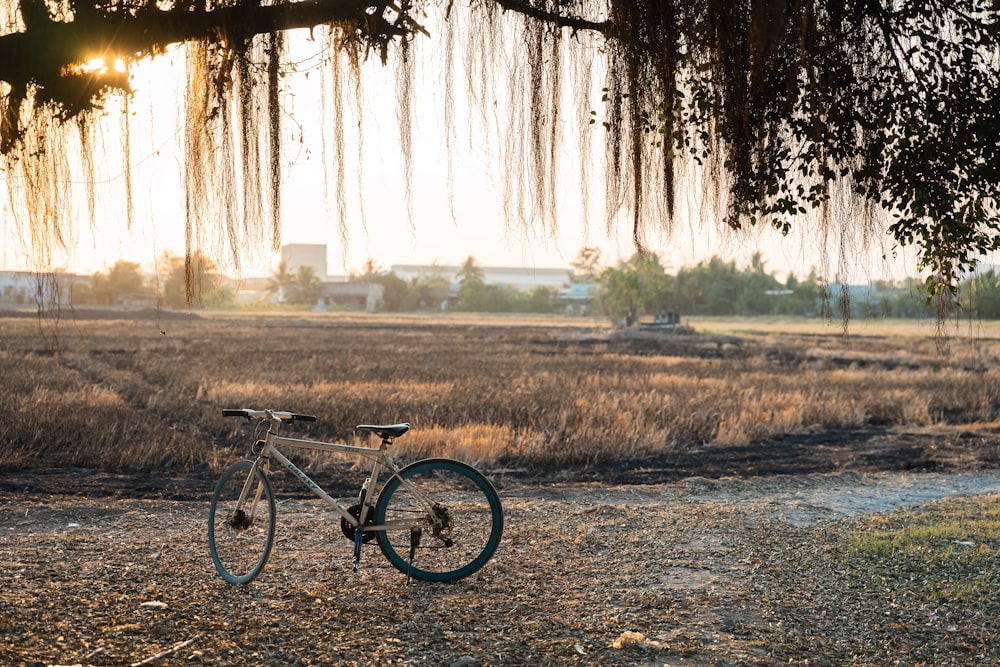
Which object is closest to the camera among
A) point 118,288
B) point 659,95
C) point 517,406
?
point 659,95

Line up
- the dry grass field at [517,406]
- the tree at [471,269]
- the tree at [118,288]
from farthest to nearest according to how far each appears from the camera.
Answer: the tree at [471,269], the tree at [118,288], the dry grass field at [517,406]

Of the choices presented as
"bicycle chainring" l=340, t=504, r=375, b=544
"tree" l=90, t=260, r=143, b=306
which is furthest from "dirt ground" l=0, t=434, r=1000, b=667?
"tree" l=90, t=260, r=143, b=306

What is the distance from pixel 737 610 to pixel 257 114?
3542 mm

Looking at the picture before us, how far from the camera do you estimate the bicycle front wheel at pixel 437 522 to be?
5.36 meters

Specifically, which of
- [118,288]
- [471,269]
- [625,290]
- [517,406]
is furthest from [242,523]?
[471,269]

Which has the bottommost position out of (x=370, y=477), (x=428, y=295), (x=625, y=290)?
(x=370, y=477)

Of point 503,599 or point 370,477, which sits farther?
point 503,599

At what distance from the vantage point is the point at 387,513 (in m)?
5.50

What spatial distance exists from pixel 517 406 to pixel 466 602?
12526 mm

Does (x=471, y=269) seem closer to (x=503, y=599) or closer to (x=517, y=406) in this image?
(x=517, y=406)

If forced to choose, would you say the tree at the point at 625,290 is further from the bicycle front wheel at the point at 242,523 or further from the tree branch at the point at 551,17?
the tree branch at the point at 551,17

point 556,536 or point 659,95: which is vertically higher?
point 659,95

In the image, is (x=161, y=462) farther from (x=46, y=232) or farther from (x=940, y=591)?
(x=940, y=591)

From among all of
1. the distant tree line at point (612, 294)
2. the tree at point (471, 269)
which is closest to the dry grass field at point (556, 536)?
the distant tree line at point (612, 294)
